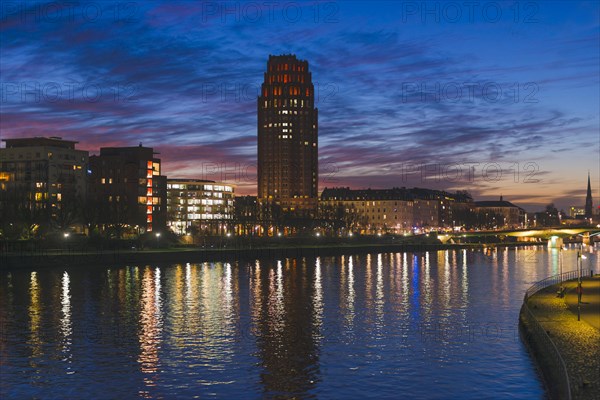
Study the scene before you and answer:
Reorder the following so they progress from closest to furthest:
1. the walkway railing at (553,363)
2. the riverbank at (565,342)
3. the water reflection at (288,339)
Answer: the walkway railing at (553,363) < the riverbank at (565,342) < the water reflection at (288,339)

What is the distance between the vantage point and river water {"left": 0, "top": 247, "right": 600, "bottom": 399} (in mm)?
36281

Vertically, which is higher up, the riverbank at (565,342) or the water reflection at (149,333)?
the riverbank at (565,342)

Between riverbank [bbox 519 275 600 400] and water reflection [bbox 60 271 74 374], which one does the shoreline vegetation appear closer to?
water reflection [bbox 60 271 74 374]

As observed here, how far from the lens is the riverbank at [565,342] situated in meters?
31.3

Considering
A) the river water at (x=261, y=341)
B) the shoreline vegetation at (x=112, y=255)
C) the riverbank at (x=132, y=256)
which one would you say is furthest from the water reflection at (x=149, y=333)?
the shoreline vegetation at (x=112, y=255)

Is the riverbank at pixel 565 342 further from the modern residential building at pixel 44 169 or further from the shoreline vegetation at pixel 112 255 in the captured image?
the modern residential building at pixel 44 169

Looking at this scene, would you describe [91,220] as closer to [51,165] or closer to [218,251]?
[218,251]

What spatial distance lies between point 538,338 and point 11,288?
60.2 meters

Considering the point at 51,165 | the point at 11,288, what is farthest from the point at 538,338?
the point at 51,165

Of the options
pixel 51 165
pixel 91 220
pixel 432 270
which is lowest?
pixel 432 270

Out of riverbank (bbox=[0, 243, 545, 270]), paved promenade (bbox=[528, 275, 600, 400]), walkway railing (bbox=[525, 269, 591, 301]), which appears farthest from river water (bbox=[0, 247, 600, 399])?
riverbank (bbox=[0, 243, 545, 270])

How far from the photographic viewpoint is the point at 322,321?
58.2 m

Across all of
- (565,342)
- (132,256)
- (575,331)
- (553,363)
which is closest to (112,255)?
(132,256)

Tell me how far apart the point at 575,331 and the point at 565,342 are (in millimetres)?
3514
